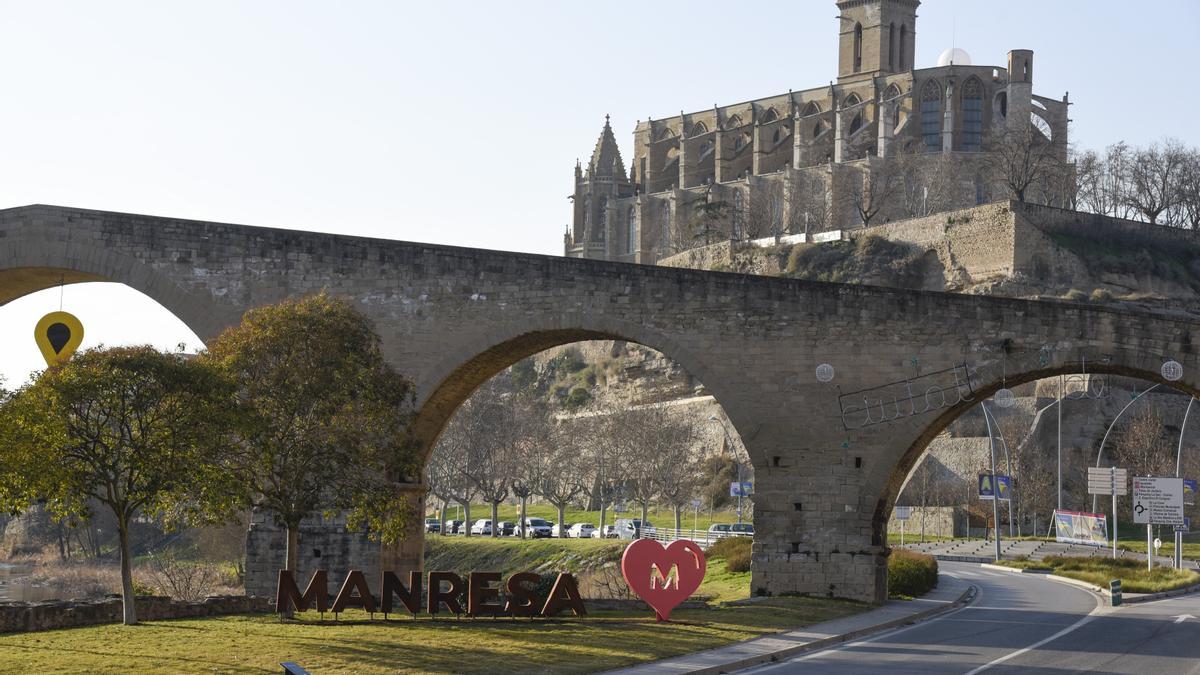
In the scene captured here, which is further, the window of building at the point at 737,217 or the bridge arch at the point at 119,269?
the window of building at the point at 737,217

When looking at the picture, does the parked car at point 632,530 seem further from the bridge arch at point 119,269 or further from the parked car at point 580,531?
the bridge arch at point 119,269

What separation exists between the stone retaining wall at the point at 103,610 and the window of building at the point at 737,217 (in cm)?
8488

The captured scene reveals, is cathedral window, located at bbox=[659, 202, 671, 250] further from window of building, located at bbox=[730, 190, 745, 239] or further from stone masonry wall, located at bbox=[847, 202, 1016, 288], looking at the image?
stone masonry wall, located at bbox=[847, 202, 1016, 288]

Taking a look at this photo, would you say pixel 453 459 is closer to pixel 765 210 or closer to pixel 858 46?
pixel 765 210

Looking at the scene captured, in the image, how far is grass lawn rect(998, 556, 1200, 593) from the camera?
36.1 meters

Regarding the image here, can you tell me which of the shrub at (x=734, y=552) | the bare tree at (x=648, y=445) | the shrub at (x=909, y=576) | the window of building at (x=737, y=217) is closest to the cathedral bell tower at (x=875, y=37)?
the window of building at (x=737, y=217)

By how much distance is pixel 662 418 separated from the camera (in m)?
75.2

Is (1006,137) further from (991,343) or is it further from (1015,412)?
(991,343)

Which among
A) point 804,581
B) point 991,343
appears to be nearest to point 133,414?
point 804,581

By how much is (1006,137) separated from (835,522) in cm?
7450

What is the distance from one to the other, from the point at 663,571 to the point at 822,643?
3.18m

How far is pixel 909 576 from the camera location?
102 ft

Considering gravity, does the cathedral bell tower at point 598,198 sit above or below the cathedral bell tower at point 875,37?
below

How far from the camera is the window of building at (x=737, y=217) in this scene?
10738 centimetres
